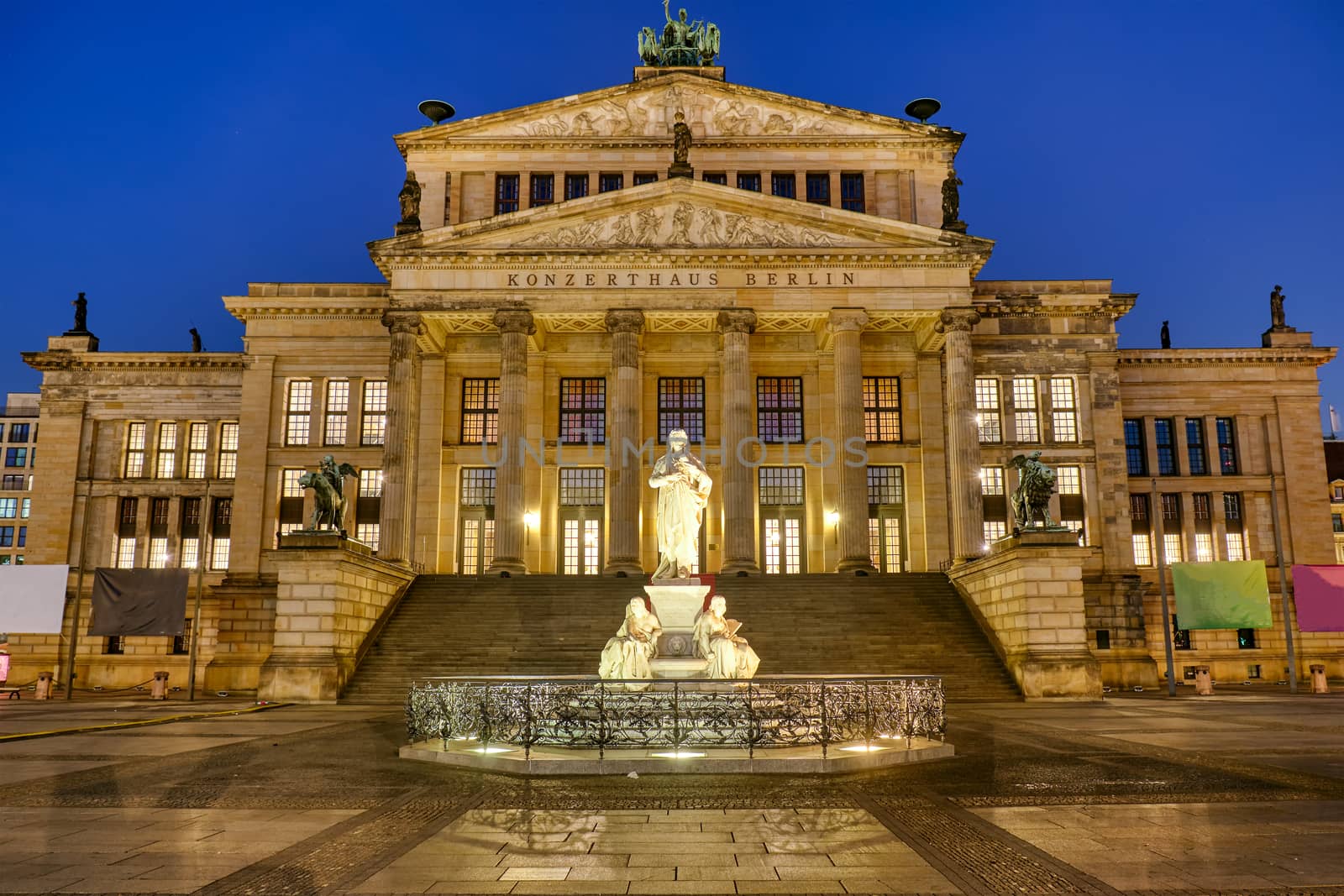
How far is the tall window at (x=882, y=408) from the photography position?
47750 mm

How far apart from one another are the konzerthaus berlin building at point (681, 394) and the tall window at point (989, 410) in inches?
6.1

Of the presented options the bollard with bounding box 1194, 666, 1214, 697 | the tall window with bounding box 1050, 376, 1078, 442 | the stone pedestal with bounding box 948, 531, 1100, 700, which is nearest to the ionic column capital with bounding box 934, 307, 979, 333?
the tall window with bounding box 1050, 376, 1078, 442

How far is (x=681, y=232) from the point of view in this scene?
42.9m

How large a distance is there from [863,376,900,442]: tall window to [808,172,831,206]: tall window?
8793mm

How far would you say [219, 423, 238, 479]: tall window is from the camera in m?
52.2

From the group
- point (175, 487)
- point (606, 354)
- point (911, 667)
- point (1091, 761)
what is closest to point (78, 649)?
point (175, 487)

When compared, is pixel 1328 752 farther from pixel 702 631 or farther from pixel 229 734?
pixel 229 734

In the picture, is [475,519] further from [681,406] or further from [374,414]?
[681,406]

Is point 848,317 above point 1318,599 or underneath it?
above

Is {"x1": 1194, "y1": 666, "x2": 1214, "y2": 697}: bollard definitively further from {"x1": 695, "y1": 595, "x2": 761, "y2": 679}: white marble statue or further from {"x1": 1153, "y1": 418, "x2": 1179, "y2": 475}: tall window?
{"x1": 695, "y1": 595, "x2": 761, "y2": 679}: white marble statue

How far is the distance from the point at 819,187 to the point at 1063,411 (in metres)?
15.6

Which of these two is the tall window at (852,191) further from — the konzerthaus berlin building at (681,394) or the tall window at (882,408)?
the tall window at (882,408)

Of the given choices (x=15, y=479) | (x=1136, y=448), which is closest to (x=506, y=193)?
(x=1136, y=448)

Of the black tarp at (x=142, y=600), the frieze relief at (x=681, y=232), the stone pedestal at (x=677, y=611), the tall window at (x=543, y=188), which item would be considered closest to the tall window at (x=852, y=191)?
the frieze relief at (x=681, y=232)
